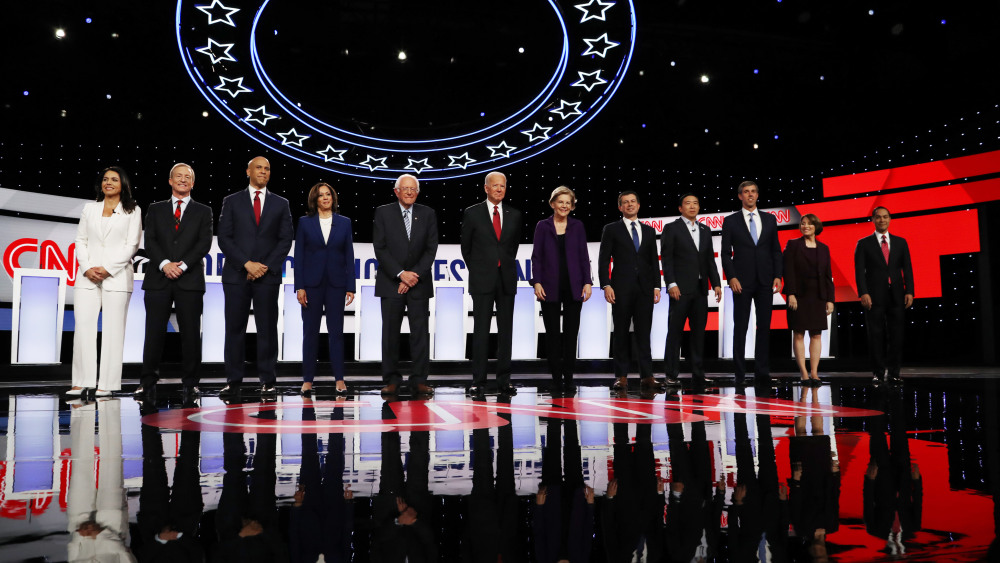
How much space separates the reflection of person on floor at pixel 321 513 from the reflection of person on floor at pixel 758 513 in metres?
0.62

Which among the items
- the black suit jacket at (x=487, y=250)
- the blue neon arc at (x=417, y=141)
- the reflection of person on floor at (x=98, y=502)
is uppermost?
the blue neon arc at (x=417, y=141)

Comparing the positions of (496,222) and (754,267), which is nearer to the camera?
(496,222)

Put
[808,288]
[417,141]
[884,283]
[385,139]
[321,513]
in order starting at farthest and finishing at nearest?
[417,141]
[385,139]
[884,283]
[808,288]
[321,513]

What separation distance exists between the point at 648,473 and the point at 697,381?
3.27 meters

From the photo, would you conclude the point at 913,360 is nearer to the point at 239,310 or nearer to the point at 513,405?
the point at 513,405

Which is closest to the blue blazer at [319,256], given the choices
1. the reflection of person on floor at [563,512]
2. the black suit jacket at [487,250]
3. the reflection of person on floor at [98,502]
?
the black suit jacket at [487,250]

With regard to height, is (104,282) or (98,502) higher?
(104,282)

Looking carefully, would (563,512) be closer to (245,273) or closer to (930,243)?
(245,273)

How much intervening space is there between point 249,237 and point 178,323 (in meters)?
0.62

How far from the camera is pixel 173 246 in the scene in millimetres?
4141

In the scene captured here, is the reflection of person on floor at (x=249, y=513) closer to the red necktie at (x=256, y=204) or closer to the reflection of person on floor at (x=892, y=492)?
the reflection of person on floor at (x=892, y=492)

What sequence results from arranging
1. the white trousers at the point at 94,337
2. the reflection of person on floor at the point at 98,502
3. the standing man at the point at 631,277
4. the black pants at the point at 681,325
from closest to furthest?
1. the reflection of person on floor at the point at 98,502
2. the white trousers at the point at 94,337
3. the standing man at the point at 631,277
4. the black pants at the point at 681,325

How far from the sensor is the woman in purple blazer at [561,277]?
14.5 feet

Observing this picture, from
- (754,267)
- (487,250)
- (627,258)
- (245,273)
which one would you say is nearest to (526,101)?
(754,267)
